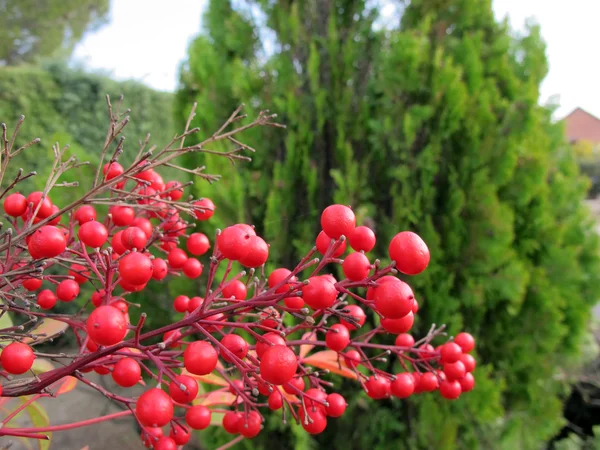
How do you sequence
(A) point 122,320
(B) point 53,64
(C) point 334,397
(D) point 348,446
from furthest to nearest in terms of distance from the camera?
(B) point 53,64, (D) point 348,446, (C) point 334,397, (A) point 122,320

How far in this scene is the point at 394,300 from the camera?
327 millimetres

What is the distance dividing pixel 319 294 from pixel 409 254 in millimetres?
88

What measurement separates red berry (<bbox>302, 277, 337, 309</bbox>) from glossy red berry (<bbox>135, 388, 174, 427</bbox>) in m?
0.16

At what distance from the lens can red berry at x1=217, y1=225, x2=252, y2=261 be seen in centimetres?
35

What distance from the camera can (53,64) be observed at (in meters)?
3.92

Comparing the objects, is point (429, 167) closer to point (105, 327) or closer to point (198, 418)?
point (198, 418)

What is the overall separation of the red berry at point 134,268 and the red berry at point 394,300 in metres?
0.20

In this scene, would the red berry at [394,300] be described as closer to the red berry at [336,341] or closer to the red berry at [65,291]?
the red berry at [336,341]

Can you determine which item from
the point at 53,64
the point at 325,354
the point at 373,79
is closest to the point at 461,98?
the point at 373,79

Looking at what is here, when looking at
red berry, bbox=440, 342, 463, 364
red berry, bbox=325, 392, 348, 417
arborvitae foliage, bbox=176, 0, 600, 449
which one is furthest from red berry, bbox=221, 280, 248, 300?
arborvitae foliage, bbox=176, 0, 600, 449

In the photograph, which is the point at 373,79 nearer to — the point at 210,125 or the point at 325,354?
the point at 210,125

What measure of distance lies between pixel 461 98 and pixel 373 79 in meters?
0.37

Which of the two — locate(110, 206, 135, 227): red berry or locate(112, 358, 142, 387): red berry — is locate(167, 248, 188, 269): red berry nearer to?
locate(110, 206, 135, 227): red berry

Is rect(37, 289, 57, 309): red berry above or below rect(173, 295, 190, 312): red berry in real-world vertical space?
below
